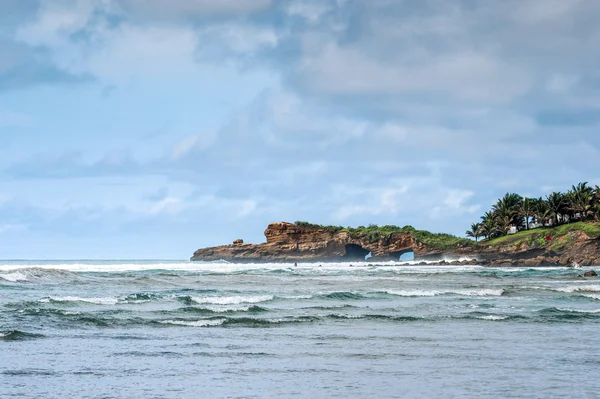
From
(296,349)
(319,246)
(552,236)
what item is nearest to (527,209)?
(552,236)

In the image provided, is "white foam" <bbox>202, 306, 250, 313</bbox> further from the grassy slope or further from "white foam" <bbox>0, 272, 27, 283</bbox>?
the grassy slope

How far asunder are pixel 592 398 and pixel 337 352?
652 centimetres

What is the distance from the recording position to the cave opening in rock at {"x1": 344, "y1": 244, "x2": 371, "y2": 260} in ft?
413

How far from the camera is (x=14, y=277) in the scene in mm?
46000

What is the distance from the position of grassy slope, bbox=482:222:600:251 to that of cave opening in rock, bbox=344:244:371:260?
24399 millimetres

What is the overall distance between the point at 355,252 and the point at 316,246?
9.00m

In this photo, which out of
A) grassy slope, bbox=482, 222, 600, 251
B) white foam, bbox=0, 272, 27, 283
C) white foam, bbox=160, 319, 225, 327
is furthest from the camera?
grassy slope, bbox=482, 222, 600, 251

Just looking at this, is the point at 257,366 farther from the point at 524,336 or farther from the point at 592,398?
the point at 524,336

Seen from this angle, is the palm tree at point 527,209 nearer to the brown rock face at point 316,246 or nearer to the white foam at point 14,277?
the brown rock face at point 316,246

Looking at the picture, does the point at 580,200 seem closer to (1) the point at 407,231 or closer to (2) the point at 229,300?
(1) the point at 407,231

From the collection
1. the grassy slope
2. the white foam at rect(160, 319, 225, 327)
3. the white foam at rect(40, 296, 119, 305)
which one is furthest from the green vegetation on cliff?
the white foam at rect(160, 319, 225, 327)

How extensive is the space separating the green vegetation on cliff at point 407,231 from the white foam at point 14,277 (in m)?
82.3

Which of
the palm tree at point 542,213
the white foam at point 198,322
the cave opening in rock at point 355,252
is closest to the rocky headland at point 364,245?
the cave opening in rock at point 355,252

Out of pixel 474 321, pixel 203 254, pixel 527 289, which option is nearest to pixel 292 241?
pixel 203 254
